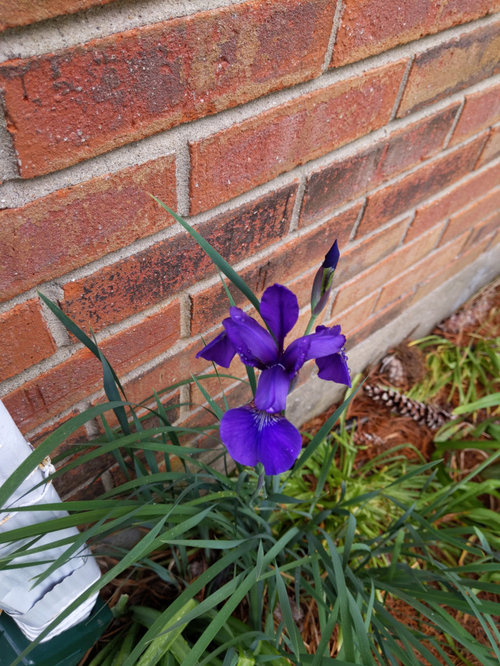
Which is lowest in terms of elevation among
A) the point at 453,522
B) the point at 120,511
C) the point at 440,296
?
the point at 453,522

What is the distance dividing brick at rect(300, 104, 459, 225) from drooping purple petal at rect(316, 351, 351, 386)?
38 centimetres

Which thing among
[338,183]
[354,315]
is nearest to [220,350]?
[338,183]

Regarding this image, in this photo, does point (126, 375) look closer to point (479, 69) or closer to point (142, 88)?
point (142, 88)

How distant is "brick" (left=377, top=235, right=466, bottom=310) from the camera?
128 cm

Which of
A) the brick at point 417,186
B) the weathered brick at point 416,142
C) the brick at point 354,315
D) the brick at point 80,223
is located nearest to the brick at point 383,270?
the brick at point 354,315

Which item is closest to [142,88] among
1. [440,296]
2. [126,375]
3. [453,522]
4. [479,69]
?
[126,375]

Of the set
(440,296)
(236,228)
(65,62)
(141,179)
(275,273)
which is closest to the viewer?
(65,62)

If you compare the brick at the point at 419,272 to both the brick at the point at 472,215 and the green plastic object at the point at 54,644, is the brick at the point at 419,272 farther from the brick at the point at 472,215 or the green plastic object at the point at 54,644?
the green plastic object at the point at 54,644

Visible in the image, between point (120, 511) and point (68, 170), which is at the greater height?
point (68, 170)

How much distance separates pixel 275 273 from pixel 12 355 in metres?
0.45

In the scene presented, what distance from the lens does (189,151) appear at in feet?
1.86

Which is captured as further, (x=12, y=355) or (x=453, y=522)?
(x=453, y=522)

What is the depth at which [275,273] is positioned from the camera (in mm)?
850

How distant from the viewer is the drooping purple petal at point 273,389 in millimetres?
460
